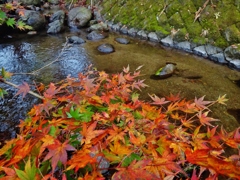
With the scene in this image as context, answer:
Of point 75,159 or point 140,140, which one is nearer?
point 75,159

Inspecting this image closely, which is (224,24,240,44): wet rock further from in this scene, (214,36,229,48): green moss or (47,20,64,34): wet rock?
(47,20,64,34): wet rock

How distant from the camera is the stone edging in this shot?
19.8 feet

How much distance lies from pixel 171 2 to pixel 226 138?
7.64m

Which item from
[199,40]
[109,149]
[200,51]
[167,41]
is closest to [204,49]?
[200,51]

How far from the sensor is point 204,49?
6758mm

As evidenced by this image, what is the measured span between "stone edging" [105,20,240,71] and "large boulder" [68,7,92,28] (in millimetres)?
2886

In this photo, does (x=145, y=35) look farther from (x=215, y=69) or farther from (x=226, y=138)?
(x=226, y=138)

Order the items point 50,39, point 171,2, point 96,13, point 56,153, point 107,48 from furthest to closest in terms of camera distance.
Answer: point 96,13, point 50,39, point 171,2, point 107,48, point 56,153

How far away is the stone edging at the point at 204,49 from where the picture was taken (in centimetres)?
603

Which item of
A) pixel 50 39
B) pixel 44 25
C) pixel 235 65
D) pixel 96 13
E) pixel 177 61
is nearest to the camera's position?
pixel 235 65

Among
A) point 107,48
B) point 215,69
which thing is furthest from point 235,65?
point 107,48

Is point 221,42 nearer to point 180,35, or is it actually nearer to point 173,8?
point 180,35

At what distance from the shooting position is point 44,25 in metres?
10.0

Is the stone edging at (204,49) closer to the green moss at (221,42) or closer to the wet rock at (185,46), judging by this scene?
the wet rock at (185,46)
